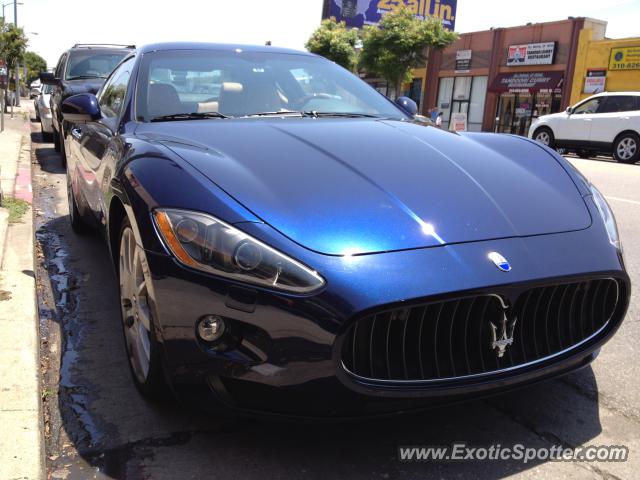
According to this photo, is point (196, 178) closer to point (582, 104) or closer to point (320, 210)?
point (320, 210)

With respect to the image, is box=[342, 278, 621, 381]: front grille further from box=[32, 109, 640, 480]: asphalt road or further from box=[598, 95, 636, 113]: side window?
box=[598, 95, 636, 113]: side window

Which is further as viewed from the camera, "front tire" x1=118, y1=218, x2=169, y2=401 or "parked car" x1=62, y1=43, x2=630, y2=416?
"front tire" x1=118, y1=218, x2=169, y2=401

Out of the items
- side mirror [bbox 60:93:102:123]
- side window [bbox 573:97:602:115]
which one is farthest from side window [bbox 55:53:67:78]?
side window [bbox 573:97:602:115]

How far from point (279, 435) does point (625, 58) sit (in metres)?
28.4

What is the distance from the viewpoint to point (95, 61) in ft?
33.5

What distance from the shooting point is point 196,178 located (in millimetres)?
2211

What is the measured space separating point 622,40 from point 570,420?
92.6 feet

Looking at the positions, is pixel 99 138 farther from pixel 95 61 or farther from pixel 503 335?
pixel 95 61

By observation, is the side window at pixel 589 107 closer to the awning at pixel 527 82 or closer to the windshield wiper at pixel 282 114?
the awning at pixel 527 82

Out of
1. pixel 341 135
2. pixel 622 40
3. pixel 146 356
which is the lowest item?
pixel 146 356

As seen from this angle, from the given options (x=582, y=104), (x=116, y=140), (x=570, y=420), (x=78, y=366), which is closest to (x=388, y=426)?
(x=570, y=420)

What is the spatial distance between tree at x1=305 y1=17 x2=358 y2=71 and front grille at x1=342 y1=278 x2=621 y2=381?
4003 cm

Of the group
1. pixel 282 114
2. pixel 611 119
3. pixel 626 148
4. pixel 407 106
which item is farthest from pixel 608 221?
pixel 611 119

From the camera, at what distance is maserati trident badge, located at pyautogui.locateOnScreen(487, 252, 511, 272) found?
2.01 m
